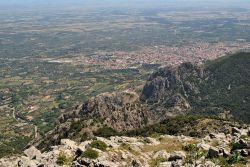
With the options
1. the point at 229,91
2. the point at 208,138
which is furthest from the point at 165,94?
the point at 208,138

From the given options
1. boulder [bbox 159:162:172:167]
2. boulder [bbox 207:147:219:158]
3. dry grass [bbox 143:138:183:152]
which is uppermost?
boulder [bbox 207:147:219:158]

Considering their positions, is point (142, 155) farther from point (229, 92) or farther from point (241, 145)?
point (229, 92)

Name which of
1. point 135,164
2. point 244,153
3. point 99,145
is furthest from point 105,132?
point 244,153

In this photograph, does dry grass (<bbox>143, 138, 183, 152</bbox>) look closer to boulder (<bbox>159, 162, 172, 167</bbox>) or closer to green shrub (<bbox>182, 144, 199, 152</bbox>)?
green shrub (<bbox>182, 144, 199, 152</bbox>)

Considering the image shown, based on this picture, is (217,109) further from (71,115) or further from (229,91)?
(71,115)

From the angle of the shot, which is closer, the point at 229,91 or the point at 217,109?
the point at 217,109

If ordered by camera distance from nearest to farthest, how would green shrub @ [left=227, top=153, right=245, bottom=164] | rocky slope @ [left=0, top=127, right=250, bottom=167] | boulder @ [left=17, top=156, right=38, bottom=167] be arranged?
green shrub @ [left=227, top=153, right=245, bottom=164]
rocky slope @ [left=0, top=127, right=250, bottom=167]
boulder @ [left=17, top=156, right=38, bottom=167]

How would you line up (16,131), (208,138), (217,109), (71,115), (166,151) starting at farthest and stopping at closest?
(16,131) < (217,109) < (71,115) < (208,138) < (166,151)

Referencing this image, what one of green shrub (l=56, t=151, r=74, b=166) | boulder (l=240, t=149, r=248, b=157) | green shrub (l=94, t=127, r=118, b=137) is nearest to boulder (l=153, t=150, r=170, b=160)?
boulder (l=240, t=149, r=248, b=157)
